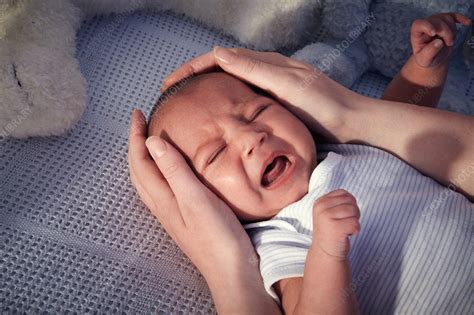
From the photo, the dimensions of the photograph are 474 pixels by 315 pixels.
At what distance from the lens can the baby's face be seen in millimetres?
942

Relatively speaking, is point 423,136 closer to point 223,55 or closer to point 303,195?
point 303,195

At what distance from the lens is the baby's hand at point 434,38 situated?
1.07 m

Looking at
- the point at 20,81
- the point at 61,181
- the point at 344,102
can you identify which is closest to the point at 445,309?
the point at 344,102

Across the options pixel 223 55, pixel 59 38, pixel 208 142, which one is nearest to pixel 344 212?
pixel 208 142

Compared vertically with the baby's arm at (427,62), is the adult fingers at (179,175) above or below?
below

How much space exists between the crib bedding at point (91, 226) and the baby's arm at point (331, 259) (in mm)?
256

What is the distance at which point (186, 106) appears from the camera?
3.29 ft

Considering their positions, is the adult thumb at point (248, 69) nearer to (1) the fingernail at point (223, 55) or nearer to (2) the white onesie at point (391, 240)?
(1) the fingernail at point (223, 55)

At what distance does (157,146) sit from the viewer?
947 millimetres

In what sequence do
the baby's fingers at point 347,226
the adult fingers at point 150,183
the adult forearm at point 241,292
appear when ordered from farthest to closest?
the adult fingers at point 150,183
the adult forearm at point 241,292
the baby's fingers at point 347,226

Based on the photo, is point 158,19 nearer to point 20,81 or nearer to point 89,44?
point 89,44

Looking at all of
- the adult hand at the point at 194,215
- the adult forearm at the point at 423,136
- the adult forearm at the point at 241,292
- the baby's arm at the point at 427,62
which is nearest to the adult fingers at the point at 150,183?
the adult hand at the point at 194,215

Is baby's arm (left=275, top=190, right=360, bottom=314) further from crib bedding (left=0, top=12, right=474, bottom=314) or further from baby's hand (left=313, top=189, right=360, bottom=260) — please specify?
crib bedding (left=0, top=12, right=474, bottom=314)

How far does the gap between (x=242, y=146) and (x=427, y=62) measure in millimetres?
484
